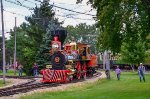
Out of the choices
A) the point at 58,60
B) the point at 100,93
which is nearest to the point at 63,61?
the point at 58,60

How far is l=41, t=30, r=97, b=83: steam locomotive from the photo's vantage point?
36.6 metres

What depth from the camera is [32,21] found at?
3356 inches

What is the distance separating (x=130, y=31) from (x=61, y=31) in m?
14.7

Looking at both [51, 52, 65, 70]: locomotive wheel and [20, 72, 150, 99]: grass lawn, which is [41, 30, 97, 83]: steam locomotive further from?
[20, 72, 150, 99]: grass lawn

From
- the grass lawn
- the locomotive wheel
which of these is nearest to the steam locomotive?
the locomotive wheel

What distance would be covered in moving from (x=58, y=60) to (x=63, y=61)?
48 cm

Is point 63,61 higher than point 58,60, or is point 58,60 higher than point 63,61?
point 58,60

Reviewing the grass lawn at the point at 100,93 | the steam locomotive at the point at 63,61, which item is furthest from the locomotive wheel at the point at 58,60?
the grass lawn at the point at 100,93

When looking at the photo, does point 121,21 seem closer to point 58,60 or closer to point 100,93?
Answer: point 100,93

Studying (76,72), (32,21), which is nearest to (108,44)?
(76,72)

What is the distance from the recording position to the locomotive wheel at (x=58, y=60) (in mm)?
37000

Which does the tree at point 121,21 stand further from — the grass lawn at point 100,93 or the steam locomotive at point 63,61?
the steam locomotive at point 63,61

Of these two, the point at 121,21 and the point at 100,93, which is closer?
the point at 121,21

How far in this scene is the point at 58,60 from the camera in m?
37.1
